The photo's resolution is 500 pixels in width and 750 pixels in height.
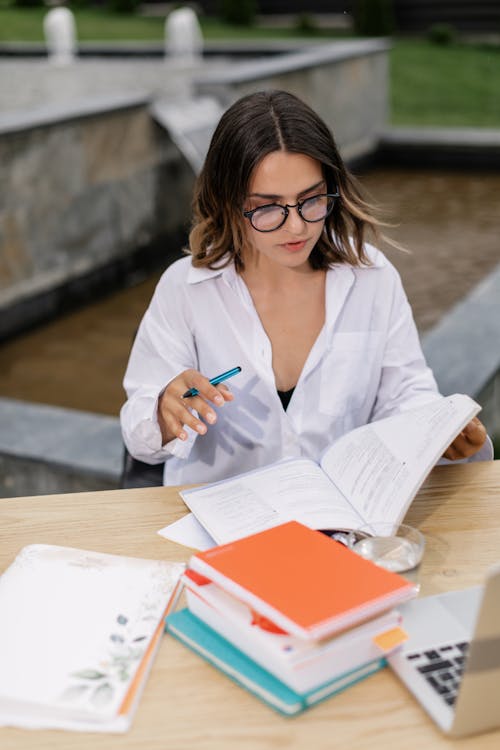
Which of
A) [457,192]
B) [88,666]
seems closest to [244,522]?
[88,666]

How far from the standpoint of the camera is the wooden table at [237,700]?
1.11m

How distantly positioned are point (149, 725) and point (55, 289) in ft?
15.5

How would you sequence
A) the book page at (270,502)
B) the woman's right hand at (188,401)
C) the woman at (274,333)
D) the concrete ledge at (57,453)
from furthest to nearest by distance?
1. the concrete ledge at (57,453)
2. the woman at (274,333)
3. the woman's right hand at (188,401)
4. the book page at (270,502)

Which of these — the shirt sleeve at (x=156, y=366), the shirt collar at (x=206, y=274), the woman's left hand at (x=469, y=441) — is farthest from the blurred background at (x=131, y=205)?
the woman's left hand at (x=469, y=441)

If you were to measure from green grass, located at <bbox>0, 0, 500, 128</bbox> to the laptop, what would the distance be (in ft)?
35.9

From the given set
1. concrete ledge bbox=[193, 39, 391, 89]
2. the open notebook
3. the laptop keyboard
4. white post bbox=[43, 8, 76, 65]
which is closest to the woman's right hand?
the open notebook

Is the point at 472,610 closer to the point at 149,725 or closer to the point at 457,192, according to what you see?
the point at 149,725

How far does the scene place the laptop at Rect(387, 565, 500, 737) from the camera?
1026mm

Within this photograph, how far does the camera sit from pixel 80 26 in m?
18.1

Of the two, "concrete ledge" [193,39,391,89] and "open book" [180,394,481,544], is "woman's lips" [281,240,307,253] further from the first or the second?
"concrete ledge" [193,39,391,89]

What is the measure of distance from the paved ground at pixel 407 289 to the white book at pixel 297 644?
3079mm

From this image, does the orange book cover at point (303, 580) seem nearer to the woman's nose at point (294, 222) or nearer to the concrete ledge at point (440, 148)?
the woman's nose at point (294, 222)

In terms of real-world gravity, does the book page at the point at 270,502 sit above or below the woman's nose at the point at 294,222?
below

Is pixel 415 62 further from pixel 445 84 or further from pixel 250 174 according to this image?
pixel 250 174
